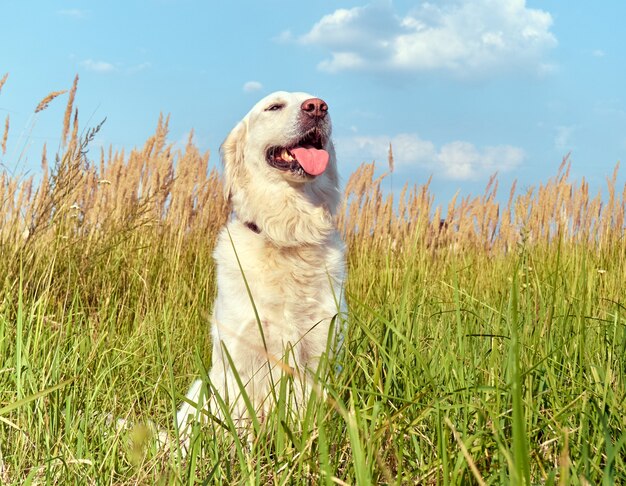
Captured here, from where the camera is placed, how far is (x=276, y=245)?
2793mm

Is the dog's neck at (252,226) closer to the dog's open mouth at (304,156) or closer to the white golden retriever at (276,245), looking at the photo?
the white golden retriever at (276,245)

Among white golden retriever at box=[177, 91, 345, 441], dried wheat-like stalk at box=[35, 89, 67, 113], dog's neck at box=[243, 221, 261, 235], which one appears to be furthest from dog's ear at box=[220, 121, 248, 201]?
dried wheat-like stalk at box=[35, 89, 67, 113]

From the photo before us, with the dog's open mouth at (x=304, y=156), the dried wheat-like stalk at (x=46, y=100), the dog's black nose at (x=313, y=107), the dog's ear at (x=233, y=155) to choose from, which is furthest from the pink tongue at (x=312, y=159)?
the dried wheat-like stalk at (x=46, y=100)

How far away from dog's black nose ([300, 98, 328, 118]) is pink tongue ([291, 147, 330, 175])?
0.16 metres

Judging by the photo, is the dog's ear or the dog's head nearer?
the dog's head

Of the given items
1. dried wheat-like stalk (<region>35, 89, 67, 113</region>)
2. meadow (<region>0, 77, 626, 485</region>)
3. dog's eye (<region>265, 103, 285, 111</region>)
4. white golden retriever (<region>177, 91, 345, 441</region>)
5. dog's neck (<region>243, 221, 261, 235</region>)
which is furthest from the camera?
dried wheat-like stalk (<region>35, 89, 67, 113</region>)

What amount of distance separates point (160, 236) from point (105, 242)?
1029 millimetres

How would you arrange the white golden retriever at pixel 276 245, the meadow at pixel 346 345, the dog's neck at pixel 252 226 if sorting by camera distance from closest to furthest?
the meadow at pixel 346 345
the white golden retriever at pixel 276 245
the dog's neck at pixel 252 226

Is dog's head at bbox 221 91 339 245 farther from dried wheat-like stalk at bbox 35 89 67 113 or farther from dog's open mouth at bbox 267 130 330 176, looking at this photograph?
dried wheat-like stalk at bbox 35 89 67 113

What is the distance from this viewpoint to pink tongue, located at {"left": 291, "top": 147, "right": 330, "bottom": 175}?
293 centimetres

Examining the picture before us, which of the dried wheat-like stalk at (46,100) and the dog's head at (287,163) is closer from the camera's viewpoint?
the dog's head at (287,163)

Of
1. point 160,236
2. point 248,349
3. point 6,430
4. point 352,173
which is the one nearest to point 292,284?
point 248,349

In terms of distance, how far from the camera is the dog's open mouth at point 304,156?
2.95 metres

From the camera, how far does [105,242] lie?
403cm
